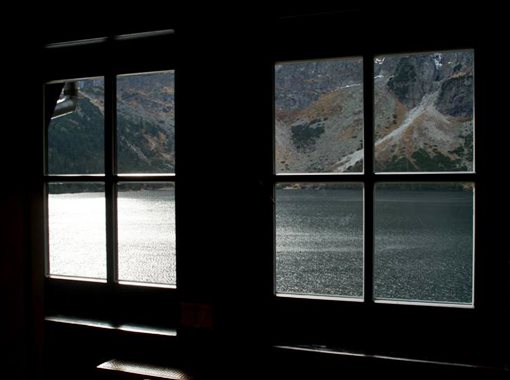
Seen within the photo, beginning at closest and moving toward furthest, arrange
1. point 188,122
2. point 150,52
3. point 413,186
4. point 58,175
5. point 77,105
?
1. point 413,186
2. point 188,122
3. point 150,52
4. point 58,175
5. point 77,105

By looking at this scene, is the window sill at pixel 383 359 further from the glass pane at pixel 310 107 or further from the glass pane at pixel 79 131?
the glass pane at pixel 79 131

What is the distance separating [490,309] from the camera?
108 cm

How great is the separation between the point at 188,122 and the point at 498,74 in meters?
0.79

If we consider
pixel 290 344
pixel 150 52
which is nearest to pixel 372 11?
pixel 150 52

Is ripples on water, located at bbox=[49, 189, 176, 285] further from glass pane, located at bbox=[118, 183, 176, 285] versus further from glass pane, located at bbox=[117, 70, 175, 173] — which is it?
glass pane, located at bbox=[117, 70, 175, 173]

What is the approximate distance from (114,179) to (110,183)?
0.02m

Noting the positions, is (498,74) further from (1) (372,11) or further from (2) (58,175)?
(2) (58,175)

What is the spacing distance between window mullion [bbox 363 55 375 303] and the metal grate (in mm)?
526

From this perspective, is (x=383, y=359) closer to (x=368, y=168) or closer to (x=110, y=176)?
(x=368, y=168)

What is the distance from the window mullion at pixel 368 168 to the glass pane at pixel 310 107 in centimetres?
3

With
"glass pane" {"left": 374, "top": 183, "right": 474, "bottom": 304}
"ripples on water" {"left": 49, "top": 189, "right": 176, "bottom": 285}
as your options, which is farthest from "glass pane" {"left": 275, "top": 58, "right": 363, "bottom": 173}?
"glass pane" {"left": 374, "top": 183, "right": 474, "bottom": 304}

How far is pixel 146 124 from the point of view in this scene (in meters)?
1.93

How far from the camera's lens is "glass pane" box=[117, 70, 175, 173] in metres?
1.50

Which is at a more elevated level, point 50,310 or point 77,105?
point 77,105
